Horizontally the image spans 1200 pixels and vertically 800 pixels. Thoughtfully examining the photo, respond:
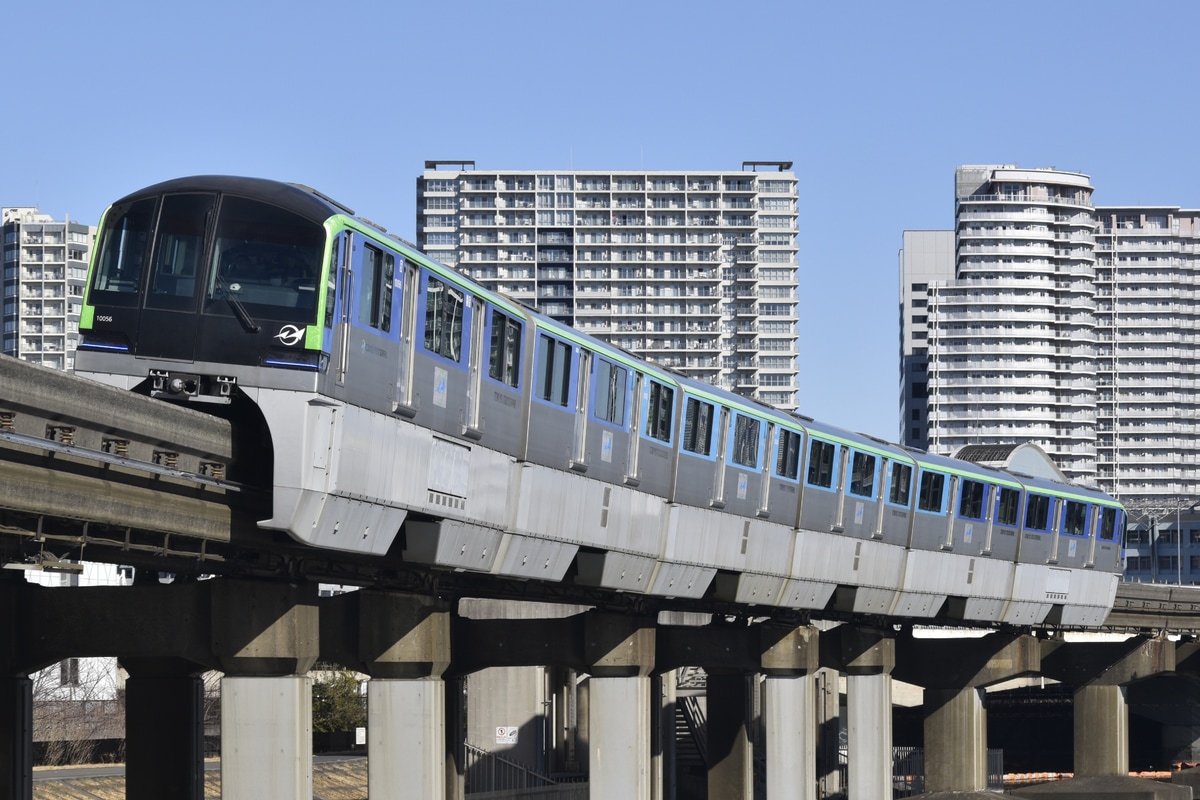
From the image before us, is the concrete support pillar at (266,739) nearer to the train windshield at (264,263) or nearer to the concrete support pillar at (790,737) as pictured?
the train windshield at (264,263)

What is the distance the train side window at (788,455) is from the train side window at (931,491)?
8.08 metres

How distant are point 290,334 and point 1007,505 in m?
37.6

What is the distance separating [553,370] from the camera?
3109 centimetres

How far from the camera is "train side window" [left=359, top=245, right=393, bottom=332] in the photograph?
23609mm

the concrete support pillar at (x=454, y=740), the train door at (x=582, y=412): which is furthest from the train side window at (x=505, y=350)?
the concrete support pillar at (x=454, y=740)

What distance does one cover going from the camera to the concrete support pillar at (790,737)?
47219mm

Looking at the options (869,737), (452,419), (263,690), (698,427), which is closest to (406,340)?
(452,419)

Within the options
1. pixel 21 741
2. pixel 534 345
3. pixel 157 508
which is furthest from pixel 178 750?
pixel 157 508

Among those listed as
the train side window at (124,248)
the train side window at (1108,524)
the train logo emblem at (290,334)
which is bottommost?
the train side window at (1108,524)

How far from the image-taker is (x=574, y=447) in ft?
105

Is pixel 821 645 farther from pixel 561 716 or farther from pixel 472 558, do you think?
pixel 472 558

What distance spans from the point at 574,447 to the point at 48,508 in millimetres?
14164

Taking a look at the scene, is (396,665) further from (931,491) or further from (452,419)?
(931,491)

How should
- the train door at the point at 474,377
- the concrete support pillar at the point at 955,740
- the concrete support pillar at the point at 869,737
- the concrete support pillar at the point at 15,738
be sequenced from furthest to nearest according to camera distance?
the concrete support pillar at the point at 955,740 < the concrete support pillar at the point at 869,737 < the concrete support pillar at the point at 15,738 < the train door at the point at 474,377
